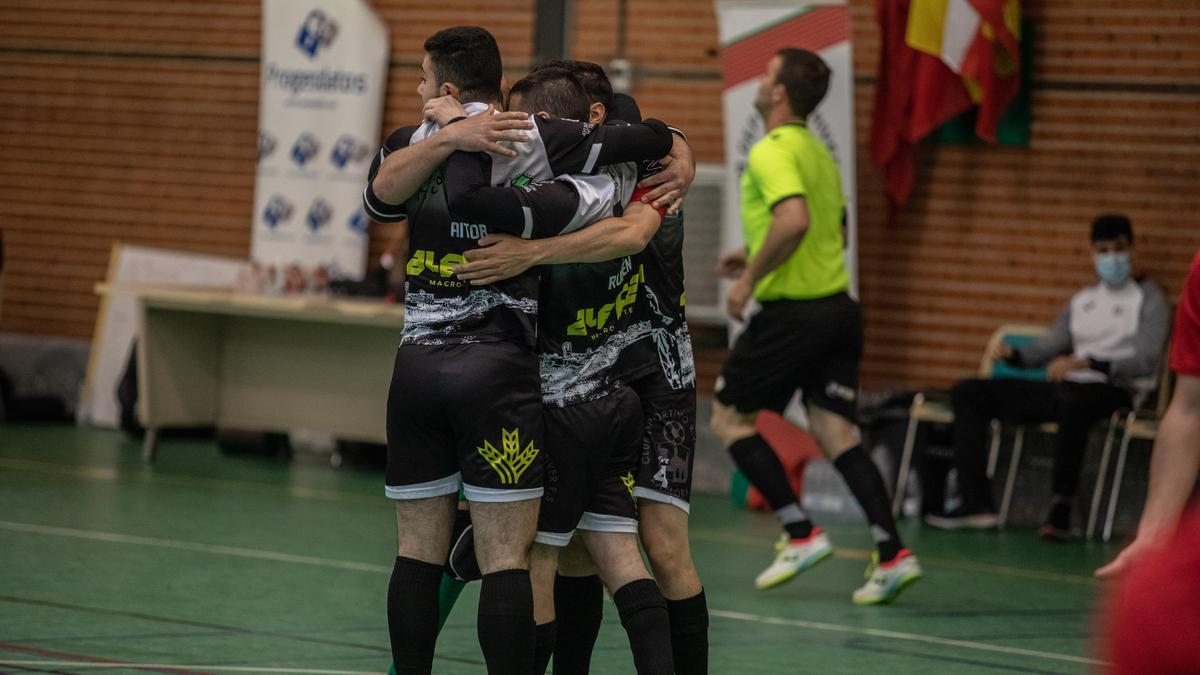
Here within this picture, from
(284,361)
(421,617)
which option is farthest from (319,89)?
(421,617)

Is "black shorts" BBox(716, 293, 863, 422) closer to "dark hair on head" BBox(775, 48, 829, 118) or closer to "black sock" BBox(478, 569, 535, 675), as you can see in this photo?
"dark hair on head" BBox(775, 48, 829, 118)

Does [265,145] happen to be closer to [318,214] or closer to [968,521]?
[318,214]

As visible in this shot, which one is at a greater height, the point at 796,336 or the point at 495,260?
the point at 495,260

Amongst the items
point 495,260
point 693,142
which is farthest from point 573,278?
point 693,142

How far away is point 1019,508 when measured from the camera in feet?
30.8

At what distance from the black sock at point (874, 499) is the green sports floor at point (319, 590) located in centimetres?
25

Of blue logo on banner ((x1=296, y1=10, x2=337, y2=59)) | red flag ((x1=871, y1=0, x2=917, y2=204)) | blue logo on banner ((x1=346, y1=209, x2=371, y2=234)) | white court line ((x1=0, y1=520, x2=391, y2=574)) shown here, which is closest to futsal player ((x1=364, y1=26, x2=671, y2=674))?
white court line ((x1=0, y1=520, x2=391, y2=574))

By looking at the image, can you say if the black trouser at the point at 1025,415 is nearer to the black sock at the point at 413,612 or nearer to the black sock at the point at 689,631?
the black sock at the point at 689,631

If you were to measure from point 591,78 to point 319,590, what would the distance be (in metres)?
2.96

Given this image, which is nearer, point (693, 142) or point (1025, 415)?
point (1025, 415)

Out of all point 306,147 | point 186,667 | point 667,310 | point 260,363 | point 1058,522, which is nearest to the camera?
point 667,310

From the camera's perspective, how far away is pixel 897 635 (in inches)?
219

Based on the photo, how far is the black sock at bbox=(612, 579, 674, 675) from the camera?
11.3 ft

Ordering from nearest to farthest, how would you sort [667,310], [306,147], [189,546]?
[667,310] → [189,546] → [306,147]
